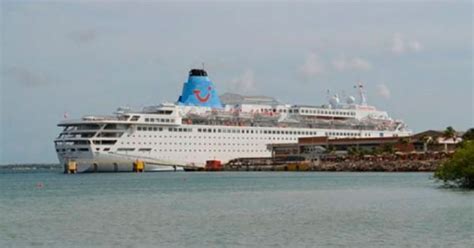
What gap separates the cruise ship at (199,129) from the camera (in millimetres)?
82375

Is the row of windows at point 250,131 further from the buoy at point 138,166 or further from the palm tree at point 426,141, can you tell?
the palm tree at point 426,141

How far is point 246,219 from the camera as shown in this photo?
94.2 feet

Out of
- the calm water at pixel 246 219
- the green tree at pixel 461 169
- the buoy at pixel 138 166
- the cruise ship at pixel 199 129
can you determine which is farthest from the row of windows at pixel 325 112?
the calm water at pixel 246 219

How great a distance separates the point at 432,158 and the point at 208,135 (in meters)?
22.6

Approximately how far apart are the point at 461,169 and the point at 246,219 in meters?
17.7

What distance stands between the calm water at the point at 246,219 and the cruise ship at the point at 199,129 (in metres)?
38.9

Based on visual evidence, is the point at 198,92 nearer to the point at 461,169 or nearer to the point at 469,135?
the point at 469,135

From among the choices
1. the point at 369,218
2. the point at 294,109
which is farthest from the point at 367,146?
the point at 369,218

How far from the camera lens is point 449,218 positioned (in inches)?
1075

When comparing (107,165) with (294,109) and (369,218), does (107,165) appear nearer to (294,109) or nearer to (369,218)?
(294,109)

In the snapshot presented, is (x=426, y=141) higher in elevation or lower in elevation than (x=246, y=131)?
lower

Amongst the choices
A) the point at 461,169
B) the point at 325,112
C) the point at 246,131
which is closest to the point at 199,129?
the point at 246,131

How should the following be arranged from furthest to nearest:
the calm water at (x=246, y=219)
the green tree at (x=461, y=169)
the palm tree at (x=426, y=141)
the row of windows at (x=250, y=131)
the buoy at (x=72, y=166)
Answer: the palm tree at (x=426, y=141) → the row of windows at (x=250, y=131) → the buoy at (x=72, y=166) → the green tree at (x=461, y=169) → the calm water at (x=246, y=219)

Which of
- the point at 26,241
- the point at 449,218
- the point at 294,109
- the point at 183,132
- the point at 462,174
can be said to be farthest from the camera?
the point at 294,109
